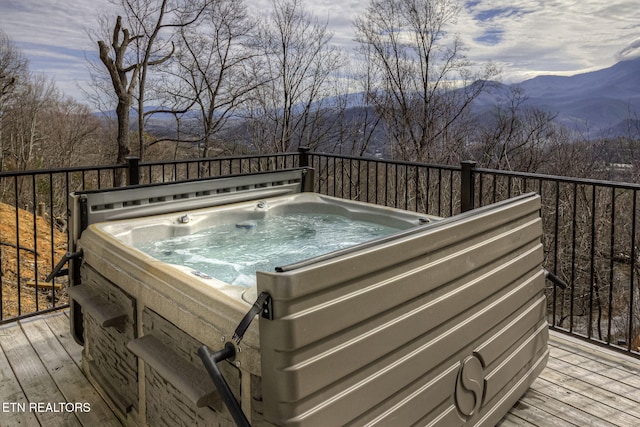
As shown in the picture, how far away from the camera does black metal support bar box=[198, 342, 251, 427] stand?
3.77ft

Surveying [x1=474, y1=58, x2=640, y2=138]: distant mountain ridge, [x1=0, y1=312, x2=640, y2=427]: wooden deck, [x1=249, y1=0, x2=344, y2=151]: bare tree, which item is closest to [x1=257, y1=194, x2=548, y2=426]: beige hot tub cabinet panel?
[x1=0, y1=312, x2=640, y2=427]: wooden deck

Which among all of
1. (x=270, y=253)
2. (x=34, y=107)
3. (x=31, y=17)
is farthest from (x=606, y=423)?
(x=34, y=107)

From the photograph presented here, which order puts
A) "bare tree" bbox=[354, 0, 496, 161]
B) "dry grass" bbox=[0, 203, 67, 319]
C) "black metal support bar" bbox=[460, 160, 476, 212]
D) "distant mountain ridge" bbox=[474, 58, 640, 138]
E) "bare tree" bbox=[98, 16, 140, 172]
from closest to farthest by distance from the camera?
"black metal support bar" bbox=[460, 160, 476, 212] → "dry grass" bbox=[0, 203, 67, 319] → "bare tree" bbox=[98, 16, 140, 172] → "bare tree" bbox=[354, 0, 496, 161] → "distant mountain ridge" bbox=[474, 58, 640, 138]

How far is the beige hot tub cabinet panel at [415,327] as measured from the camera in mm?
1138

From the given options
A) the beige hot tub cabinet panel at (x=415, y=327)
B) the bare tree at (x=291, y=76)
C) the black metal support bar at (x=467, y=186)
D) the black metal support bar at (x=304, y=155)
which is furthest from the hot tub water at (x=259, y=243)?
the bare tree at (x=291, y=76)

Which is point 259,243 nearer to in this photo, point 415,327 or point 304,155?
point 304,155

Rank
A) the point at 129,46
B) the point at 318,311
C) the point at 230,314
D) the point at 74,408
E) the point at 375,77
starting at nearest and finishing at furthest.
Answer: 1. the point at 318,311
2. the point at 230,314
3. the point at 74,408
4. the point at 129,46
5. the point at 375,77

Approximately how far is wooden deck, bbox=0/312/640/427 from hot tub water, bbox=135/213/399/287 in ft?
2.45

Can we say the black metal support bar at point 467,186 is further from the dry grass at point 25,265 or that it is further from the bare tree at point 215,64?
the bare tree at point 215,64

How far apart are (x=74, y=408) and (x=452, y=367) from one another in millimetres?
1639

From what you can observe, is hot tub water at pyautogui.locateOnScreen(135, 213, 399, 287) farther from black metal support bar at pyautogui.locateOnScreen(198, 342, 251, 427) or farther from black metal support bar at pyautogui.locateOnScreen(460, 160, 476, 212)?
black metal support bar at pyautogui.locateOnScreen(198, 342, 251, 427)

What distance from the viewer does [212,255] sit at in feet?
9.73

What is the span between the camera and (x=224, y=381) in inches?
47.1

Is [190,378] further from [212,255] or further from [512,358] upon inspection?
[212,255]
